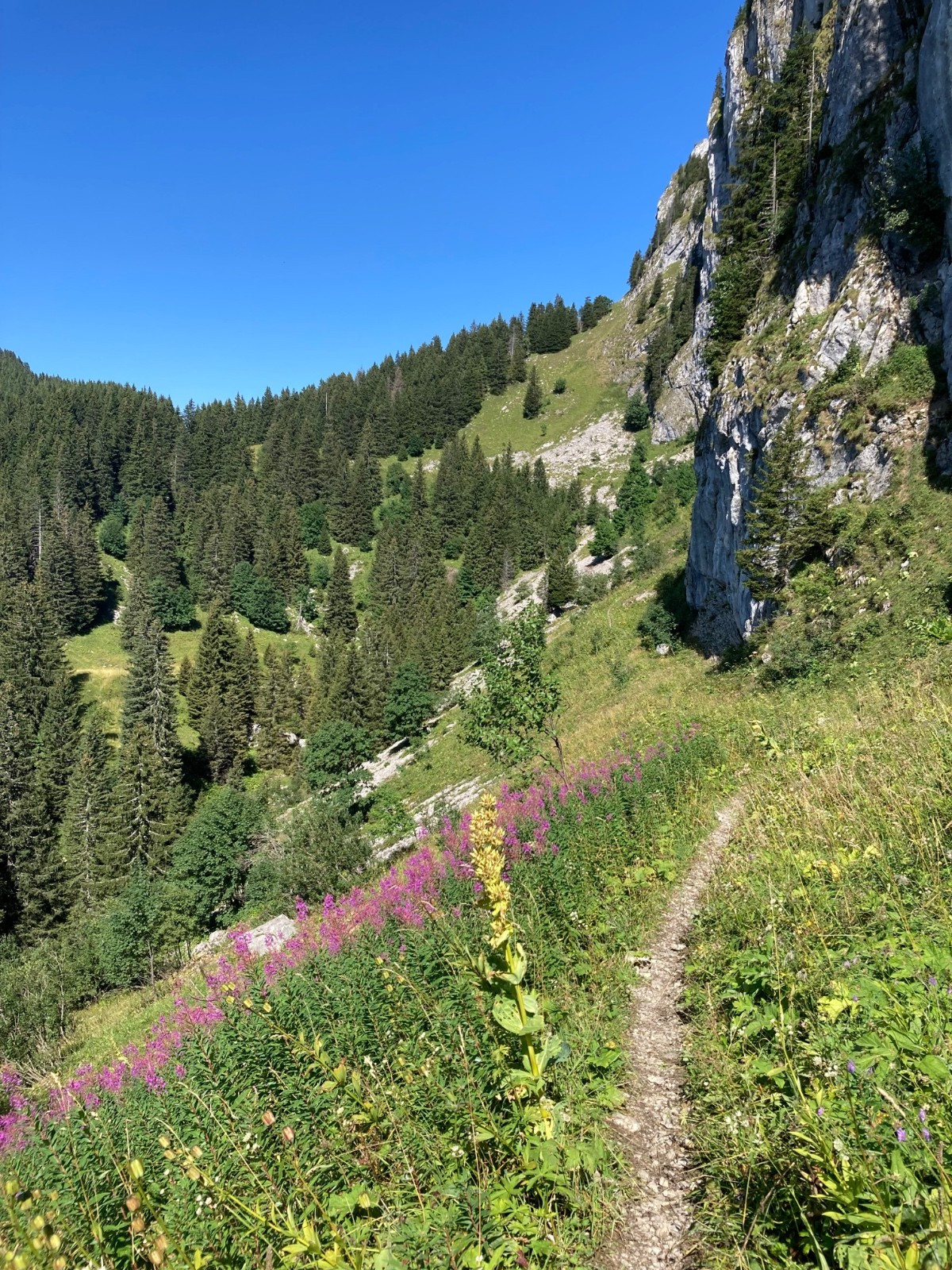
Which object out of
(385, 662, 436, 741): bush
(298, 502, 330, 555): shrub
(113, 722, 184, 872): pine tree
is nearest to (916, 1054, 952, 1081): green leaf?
(113, 722, 184, 872): pine tree

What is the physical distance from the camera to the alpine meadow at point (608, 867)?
320 cm

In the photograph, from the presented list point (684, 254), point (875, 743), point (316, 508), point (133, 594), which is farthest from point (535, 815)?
point (684, 254)

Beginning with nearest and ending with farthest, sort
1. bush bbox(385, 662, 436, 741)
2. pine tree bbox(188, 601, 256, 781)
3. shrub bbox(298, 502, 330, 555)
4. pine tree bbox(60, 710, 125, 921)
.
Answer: pine tree bbox(60, 710, 125, 921)
bush bbox(385, 662, 436, 741)
pine tree bbox(188, 601, 256, 781)
shrub bbox(298, 502, 330, 555)

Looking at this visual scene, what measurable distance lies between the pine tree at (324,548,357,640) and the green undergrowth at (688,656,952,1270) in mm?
82794

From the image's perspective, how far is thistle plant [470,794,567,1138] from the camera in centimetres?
317

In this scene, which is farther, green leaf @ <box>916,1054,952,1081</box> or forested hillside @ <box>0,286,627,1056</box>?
forested hillside @ <box>0,286,627,1056</box>

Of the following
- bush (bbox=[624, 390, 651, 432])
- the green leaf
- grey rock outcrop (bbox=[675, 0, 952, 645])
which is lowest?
the green leaf

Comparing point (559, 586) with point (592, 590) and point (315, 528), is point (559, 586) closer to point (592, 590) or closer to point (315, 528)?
point (592, 590)

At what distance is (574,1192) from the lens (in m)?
3.50

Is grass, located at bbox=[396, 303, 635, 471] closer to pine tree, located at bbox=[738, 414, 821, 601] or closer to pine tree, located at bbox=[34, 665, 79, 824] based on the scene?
pine tree, located at bbox=[34, 665, 79, 824]

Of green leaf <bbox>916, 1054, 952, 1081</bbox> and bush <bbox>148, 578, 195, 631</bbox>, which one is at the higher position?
bush <bbox>148, 578, 195, 631</bbox>

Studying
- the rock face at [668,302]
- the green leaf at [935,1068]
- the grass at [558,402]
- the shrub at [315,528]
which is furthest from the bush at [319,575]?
the green leaf at [935,1068]

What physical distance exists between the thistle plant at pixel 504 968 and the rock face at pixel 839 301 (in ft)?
72.3

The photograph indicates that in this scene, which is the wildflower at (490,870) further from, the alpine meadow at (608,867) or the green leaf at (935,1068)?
the green leaf at (935,1068)
